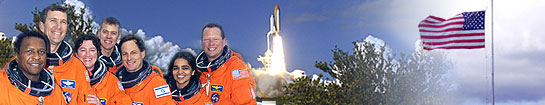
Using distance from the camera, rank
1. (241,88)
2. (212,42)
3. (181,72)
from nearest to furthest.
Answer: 1. (181,72)
2. (212,42)
3. (241,88)

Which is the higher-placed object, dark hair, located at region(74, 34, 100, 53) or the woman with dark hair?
dark hair, located at region(74, 34, 100, 53)

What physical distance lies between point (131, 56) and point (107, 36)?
478mm

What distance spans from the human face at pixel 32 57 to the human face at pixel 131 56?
1.74 metres

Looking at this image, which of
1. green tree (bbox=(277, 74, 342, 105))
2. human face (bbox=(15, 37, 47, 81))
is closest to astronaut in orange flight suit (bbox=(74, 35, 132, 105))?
human face (bbox=(15, 37, 47, 81))

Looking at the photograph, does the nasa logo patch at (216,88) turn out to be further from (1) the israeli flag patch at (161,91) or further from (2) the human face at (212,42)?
(1) the israeli flag patch at (161,91)

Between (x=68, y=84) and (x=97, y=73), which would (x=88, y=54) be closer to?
(x=97, y=73)

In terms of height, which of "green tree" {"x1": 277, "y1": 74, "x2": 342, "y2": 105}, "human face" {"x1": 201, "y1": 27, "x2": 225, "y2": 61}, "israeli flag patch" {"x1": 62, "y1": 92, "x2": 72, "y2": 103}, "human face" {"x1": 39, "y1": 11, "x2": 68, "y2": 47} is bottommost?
"green tree" {"x1": 277, "y1": 74, "x2": 342, "y2": 105}

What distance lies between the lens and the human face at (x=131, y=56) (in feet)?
27.8

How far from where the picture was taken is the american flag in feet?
43.5

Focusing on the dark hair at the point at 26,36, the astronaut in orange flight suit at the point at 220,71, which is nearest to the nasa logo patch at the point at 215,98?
the astronaut in orange flight suit at the point at 220,71

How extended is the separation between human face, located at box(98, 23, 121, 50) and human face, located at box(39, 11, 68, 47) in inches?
36.6

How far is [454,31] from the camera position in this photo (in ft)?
44.6

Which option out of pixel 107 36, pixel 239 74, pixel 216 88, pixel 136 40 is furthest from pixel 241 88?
pixel 107 36

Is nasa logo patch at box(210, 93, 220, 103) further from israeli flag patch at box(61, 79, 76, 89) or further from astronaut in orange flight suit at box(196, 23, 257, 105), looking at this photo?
israeli flag patch at box(61, 79, 76, 89)
